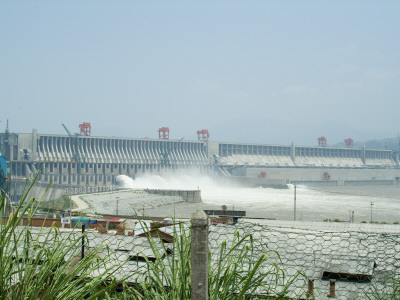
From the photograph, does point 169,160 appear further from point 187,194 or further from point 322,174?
point 187,194

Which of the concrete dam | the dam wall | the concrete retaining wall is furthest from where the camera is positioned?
the dam wall

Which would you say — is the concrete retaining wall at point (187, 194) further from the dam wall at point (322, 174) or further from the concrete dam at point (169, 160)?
the dam wall at point (322, 174)

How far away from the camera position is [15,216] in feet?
11.6

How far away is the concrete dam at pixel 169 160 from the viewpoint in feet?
345

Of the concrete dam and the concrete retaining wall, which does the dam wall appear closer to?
the concrete dam

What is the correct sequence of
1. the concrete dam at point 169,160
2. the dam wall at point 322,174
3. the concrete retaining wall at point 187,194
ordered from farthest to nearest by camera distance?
the dam wall at point 322,174, the concrete dam at point 169,160, the concrete retaining wall at point 187,194

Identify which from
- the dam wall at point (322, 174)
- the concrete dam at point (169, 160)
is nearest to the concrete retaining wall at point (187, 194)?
the concrete dam at point (169, 160)

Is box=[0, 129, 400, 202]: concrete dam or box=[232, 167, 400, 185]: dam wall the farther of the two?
box=[232, 167, 400, 185]: dam wall

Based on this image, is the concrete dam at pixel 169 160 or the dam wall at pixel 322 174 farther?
the dam wall at pixel 322 174

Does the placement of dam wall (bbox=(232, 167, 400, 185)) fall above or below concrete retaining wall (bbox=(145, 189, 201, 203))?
above

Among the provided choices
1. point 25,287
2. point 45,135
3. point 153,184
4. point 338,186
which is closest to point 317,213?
point 25,287

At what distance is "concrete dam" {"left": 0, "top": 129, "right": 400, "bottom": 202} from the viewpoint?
10519cm

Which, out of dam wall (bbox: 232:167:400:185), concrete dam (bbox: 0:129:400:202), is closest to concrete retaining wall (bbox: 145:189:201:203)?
concrete dam (bbox: 0:129:400:202)

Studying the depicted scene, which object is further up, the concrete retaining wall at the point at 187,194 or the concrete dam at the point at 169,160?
the concrete dam at the point at 169,160
